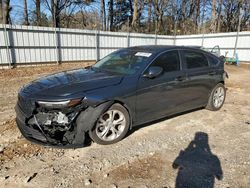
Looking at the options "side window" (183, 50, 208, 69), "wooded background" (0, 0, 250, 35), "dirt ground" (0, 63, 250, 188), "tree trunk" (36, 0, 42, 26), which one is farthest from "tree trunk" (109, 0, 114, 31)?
"dirt ground" (0, 63, 250, 188)

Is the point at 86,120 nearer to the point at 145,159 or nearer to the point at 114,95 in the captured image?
the point at 114,95

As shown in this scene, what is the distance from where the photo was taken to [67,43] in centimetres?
1402

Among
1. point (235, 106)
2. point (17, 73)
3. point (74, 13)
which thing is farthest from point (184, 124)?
point (74, 13)

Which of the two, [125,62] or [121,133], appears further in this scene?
[125,62]

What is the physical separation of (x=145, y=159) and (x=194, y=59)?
2.69 meters

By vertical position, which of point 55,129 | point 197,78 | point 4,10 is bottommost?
point 55,129

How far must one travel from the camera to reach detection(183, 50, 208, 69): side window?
15.6 feet

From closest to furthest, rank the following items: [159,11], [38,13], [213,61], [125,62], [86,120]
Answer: [86,120]
[125,62]
[213,61]
[38,13]
[159,11]

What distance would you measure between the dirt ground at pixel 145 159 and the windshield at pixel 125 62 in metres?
1.16

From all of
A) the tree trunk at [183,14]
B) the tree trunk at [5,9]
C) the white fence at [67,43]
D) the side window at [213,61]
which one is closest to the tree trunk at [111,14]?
the white fence at [67,43]

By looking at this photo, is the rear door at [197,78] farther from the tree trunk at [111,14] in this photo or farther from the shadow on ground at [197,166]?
the tree trunk at [111,14]

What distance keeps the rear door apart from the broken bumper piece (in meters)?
2.55

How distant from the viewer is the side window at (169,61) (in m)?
4.23

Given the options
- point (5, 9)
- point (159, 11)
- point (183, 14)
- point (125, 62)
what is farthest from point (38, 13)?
point (183, 14)
